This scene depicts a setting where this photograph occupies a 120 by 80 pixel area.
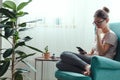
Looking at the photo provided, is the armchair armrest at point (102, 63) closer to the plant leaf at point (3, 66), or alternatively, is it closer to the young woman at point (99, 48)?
the young woman at point (99, 48)

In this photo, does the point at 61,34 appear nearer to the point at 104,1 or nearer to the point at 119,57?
the point at 104,1

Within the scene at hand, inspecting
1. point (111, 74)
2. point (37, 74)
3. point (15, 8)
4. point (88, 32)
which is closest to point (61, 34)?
point (88, 32)

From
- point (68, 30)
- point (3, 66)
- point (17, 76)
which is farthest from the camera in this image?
point (68, 30)

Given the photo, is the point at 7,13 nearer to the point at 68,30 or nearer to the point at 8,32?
the point at 8,32

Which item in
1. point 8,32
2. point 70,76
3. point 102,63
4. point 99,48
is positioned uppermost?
point 8,32

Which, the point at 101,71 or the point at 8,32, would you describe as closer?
the point at 8,32

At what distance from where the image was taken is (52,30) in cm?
408

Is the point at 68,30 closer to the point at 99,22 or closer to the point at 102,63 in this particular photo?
the point at 99,22

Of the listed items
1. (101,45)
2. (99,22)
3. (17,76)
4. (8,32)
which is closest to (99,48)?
(101,45)

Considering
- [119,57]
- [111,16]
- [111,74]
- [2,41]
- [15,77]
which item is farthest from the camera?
[111,16]

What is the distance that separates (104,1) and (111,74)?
1561mm

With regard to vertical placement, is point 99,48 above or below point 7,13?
below

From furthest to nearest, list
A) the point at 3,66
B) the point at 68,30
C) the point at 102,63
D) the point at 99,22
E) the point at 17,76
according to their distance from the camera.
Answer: the point at 68,30
the point at 99,22
the point at 102,63
the point at 17,76
the point at 3,66

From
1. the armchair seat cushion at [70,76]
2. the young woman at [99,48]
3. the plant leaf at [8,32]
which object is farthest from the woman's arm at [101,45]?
the plant leaf at [8,32]
